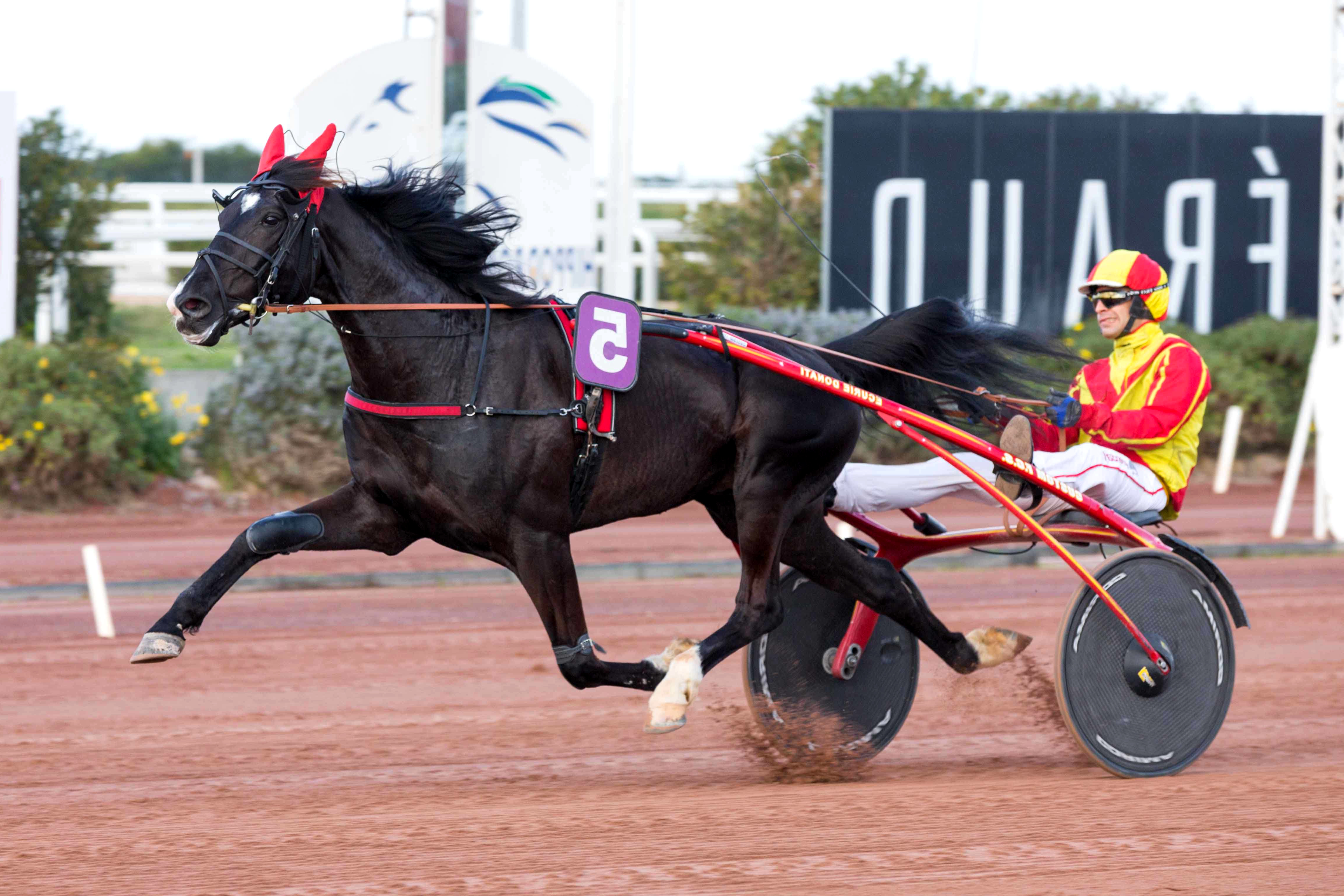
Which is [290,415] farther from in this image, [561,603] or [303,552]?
[561,603]

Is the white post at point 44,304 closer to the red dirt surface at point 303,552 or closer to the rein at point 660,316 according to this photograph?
the red dirt surface at point 303,552

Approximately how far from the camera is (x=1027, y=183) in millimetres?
14742

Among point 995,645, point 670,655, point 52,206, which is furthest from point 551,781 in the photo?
point 52,206

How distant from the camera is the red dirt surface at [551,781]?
3.14m

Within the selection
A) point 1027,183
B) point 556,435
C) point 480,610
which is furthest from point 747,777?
point 1027,183

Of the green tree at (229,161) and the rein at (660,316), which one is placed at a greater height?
the green tree at (229,161)

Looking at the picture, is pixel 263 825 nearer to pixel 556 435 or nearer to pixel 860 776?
pixel 556 435

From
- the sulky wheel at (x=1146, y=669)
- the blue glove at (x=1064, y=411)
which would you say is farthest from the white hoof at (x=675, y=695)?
the blue glove at (x=1064, y=411)

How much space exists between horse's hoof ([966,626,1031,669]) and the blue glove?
2.13 feet

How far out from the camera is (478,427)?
370 cm

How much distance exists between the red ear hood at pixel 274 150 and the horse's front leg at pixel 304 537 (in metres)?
0.82

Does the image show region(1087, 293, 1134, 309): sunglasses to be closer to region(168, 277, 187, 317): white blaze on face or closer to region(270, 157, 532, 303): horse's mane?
region(270, 157, 532, 303): horse's mane

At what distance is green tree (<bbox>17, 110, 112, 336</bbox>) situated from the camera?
42.0ft

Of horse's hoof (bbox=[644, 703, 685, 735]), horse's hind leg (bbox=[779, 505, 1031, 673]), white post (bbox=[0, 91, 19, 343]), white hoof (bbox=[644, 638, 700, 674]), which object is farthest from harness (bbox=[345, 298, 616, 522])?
white post (bbox=[0, 91, 19, 343])
